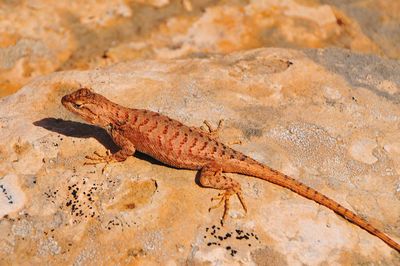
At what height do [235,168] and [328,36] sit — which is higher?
[235,168]

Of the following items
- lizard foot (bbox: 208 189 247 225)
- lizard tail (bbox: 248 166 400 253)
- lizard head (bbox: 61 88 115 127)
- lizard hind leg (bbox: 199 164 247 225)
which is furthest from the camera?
lizard head (bbox: 61 88 115 127)

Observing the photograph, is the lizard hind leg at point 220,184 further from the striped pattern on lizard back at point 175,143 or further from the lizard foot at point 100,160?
the lizard foot at point 100,160

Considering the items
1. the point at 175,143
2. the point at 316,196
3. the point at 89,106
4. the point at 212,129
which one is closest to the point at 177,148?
the point at 175,143

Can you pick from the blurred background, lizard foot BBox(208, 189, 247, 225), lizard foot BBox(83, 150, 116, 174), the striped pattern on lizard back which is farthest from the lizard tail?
the blurred background

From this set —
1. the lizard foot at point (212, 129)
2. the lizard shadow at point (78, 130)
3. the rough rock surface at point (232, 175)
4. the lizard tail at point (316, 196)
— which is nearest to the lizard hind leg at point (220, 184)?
the rough rock surface at point (232, 175)

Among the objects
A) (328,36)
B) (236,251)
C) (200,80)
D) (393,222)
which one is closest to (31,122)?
(200,80)

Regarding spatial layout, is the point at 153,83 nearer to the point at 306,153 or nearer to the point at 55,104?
the point at 55,104

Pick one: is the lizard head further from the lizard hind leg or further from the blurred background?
the blurred background
